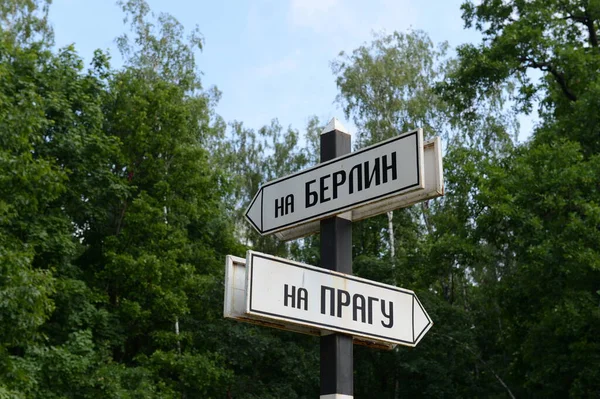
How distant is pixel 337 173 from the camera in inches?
143

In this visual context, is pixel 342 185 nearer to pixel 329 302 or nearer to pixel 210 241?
pixel 329 302

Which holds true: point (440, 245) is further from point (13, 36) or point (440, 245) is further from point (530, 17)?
point (13, 36)

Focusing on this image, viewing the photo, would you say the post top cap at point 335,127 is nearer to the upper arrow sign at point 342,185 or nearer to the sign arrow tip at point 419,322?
the upper arrow sign at point 342,185

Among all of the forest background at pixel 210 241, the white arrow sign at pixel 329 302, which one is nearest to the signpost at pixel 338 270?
the white arrow sign at pixel 329 302

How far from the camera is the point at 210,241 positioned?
24.0 m

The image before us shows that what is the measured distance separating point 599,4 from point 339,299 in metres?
16.6

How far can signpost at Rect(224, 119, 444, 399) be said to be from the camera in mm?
3258

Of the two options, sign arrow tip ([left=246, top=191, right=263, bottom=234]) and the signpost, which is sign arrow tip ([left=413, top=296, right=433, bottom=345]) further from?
sign arrow tip ([left=246, top=191, right=263, bottom=234])

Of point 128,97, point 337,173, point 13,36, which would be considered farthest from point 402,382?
point 337,173

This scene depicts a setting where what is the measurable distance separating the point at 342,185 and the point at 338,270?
368 millimetres

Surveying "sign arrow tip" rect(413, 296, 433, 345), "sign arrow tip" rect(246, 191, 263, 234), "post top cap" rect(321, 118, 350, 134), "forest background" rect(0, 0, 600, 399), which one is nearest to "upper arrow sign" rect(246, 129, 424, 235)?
"sign arrow tip" rect(246, 191, 263, 234)

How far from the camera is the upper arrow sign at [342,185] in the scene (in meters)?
3.42

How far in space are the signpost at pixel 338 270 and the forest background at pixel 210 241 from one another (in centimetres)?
1037

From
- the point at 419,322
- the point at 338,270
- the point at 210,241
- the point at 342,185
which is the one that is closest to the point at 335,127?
the point at 342,185
